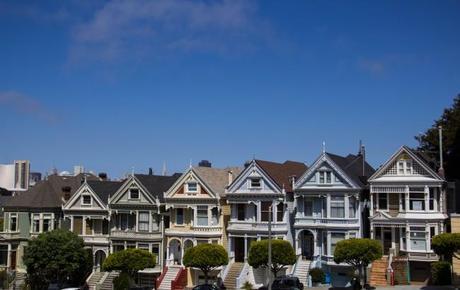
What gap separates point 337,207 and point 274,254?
24.7 ft

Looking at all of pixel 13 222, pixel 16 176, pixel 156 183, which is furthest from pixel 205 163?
pixel 16 176

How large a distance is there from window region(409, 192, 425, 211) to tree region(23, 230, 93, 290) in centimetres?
3022

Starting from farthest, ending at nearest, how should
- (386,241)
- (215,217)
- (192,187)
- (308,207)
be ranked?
(192,187)
(215,217)
(308,207)
(386,241)

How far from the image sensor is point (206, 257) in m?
53.7

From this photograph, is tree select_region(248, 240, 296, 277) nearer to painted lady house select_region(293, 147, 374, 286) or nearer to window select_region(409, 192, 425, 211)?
painted lady house select_region(293, 147, 374, 286)

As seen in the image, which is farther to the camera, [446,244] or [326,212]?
[326,212]

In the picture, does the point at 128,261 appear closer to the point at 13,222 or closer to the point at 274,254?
the point at 274,254

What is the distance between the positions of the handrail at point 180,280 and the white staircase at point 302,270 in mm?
10397

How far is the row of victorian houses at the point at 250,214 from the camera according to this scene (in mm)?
53000

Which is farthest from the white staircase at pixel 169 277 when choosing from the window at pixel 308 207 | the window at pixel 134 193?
the window at pixel 308 207

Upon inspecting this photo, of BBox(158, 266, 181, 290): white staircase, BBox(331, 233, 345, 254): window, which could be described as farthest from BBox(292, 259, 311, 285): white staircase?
BBox(158, 266, 181, 290): white staircase

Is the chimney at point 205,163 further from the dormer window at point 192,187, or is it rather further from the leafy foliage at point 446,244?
the leafy foliage at point 446,244

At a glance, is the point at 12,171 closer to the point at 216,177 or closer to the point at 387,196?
the point at 216,177

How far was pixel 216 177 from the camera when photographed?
62.9 m
